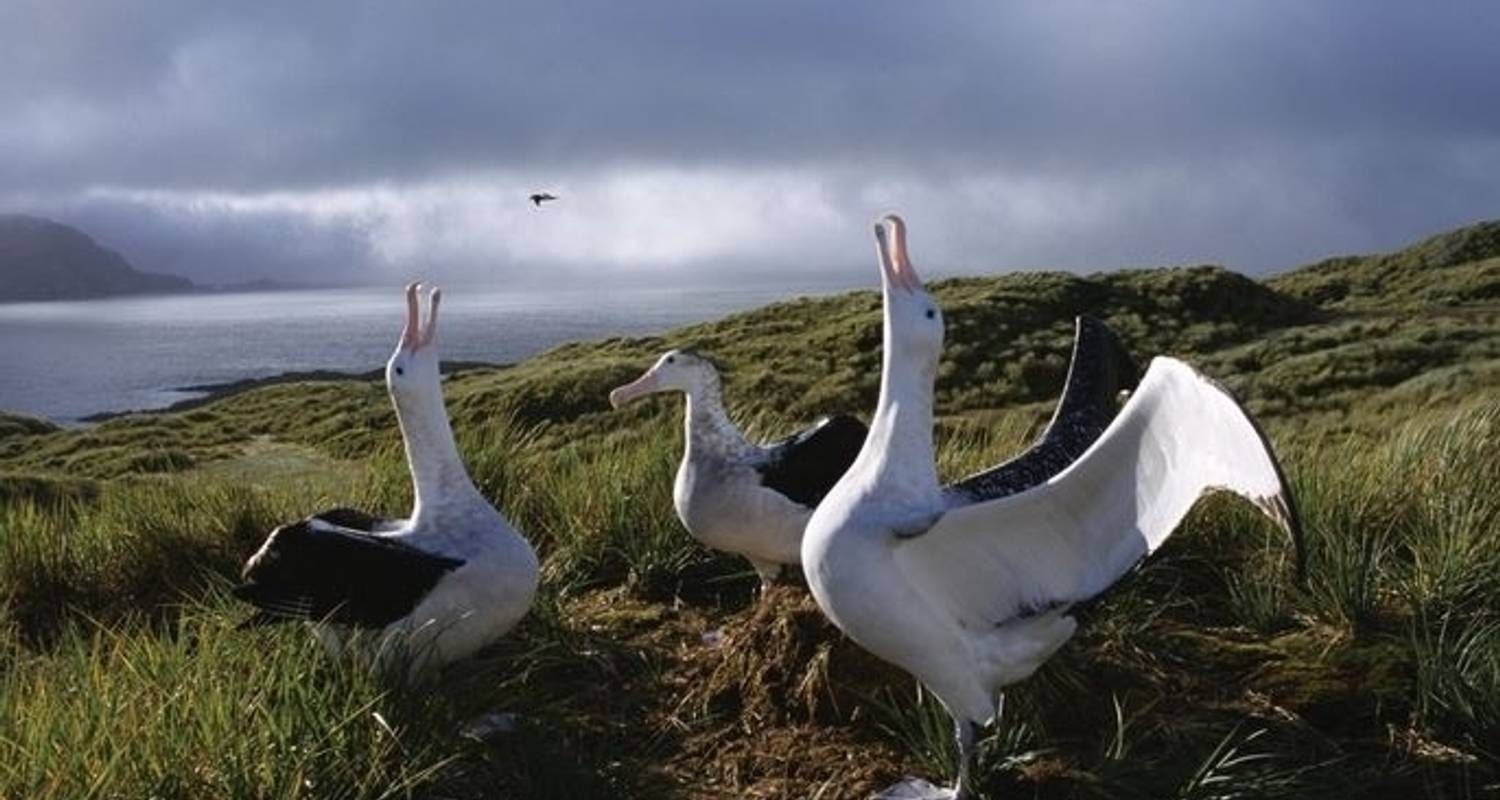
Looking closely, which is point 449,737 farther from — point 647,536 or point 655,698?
point 647,536

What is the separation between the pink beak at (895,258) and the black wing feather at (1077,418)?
653mm

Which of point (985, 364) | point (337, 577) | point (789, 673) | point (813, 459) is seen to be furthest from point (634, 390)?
point (985, 364)

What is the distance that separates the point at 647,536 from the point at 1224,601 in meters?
2.43

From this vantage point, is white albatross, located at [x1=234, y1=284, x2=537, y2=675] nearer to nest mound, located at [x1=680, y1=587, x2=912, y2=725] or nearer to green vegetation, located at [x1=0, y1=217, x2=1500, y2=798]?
green vegetation, located at [x1=0, y1=217, x2=1500, y2=798]

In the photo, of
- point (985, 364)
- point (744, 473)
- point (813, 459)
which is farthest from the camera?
point (985, 364)

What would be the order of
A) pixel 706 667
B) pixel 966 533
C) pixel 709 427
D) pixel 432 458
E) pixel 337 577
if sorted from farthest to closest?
pixel 709 427, pixel 706 667, pixel 432 458, pixel 337 577, pixel 966 533

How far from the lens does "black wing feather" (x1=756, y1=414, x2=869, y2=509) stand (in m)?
5.42

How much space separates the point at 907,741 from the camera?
13.9ft

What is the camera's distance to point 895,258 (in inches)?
153

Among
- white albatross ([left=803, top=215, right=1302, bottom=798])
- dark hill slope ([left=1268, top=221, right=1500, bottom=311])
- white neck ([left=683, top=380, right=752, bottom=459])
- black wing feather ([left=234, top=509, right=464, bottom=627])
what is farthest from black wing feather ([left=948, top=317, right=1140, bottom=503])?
dark hill slope ([left=1268, top=221, right=1500, bottom=311])

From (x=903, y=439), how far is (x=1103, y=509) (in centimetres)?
56

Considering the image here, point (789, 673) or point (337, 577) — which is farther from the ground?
point (337, 577)

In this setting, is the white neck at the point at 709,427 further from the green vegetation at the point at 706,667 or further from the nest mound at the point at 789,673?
the nest mound at the point at 789,673

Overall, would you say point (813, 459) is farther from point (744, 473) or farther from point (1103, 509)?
point (1103, 509)
